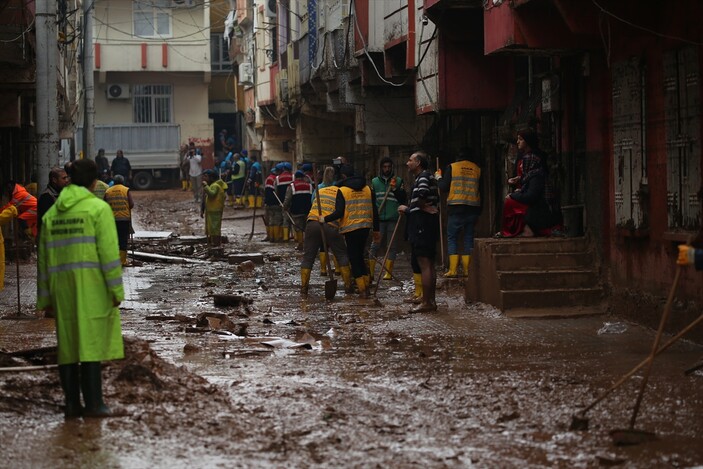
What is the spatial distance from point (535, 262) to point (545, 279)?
256 millimetres

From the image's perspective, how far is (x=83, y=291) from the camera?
8.30 metres

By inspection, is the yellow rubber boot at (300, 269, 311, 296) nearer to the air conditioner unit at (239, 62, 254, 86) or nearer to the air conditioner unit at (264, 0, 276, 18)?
the air conditioner unit at (264, 0, 276, 18)

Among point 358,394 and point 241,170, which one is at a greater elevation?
point 241,170

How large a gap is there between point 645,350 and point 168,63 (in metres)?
46.6

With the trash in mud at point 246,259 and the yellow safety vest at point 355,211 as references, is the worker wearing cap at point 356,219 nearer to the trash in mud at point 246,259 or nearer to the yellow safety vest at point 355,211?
the yellow safety vest at point 355,211

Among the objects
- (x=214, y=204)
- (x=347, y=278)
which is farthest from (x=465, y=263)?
(x=214, y=204)

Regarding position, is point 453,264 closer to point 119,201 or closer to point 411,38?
point 411,38

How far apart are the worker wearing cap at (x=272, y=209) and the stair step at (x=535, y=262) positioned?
548 inches

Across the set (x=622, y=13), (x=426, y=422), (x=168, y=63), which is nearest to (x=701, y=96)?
(x=622, y=13)

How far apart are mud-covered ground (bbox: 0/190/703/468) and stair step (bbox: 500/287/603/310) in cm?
32

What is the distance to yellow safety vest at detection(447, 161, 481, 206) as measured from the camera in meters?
17.3

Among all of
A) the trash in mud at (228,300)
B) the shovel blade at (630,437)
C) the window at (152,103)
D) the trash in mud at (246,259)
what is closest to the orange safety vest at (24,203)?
the trash in mud at (228,300)

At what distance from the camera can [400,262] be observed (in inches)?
883

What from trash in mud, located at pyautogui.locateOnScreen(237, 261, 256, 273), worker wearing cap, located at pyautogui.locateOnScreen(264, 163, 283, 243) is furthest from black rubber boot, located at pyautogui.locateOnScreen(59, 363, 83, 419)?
worker wearing cap, located at pyautogui.locateOnScreen(264, 163, 283, 243)
